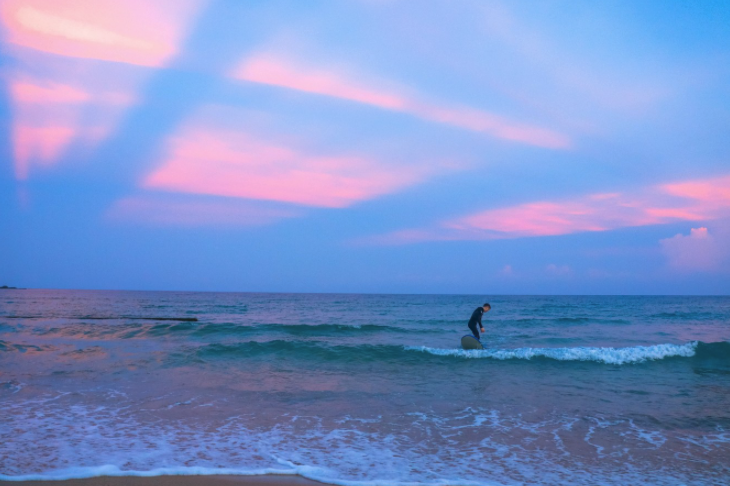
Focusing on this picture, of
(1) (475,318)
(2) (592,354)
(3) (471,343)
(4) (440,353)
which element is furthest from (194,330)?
(2) (592,354)

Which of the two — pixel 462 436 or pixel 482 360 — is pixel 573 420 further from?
pixel 482 360

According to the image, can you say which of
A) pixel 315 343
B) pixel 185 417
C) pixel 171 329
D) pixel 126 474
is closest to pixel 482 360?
pixel 315 343

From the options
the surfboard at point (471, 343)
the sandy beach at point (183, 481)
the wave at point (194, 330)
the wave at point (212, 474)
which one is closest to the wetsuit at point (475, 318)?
the surfboard at point (471, 343)

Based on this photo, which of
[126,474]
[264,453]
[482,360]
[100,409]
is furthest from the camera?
[482,360]

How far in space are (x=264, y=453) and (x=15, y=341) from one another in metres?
18.6

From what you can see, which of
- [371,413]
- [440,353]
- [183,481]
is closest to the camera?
[183,481]

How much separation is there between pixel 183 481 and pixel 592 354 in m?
15.9

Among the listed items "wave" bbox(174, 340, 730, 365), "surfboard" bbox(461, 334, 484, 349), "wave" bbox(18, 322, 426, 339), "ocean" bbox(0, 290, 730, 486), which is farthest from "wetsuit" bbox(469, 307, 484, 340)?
"wave" bbox(18, 322, 426, 339)

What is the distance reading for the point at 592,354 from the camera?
17328mm

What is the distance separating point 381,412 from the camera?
9203mm

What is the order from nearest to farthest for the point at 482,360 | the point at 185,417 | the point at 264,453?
the point at 264,453 < the point at 185,417 < the point at 482,360

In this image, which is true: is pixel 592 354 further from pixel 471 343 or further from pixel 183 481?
pixel 183 481

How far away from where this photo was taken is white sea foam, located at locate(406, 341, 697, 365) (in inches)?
662

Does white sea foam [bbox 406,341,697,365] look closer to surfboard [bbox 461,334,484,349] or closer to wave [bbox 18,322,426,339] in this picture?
surfboard [bbox 461,334,484,349]
